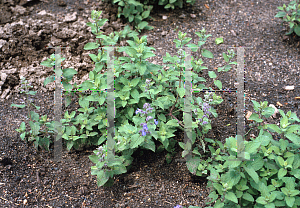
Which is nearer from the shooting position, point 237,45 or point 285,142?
point 285,142

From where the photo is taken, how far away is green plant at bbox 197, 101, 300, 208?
88.7 inches

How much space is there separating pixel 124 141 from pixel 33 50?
1.96m

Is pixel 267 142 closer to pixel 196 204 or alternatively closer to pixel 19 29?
pixel 196 204

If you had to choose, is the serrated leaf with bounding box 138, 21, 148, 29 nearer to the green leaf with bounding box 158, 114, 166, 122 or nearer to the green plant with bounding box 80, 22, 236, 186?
the green plant with bounding box 80, 22, 236, 186

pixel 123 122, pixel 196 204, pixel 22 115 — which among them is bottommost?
pixel 196 204

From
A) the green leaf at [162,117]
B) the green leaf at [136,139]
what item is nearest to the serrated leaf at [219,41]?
the green leaf at [162,117]

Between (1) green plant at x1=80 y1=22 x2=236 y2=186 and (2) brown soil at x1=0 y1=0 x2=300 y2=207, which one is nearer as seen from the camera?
(1) green plant at x1=80 y1=22 x2=236 y2=186

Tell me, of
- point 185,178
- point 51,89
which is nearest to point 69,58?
point 51,89

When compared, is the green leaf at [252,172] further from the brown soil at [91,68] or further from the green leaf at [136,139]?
the green leaf at [136,139]

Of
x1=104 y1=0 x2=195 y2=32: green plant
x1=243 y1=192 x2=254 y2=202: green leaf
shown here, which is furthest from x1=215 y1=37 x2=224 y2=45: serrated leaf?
x1=243 y1=192 x2=254 y2=202: green leaf

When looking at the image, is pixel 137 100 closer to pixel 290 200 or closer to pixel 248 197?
pixel 248 197

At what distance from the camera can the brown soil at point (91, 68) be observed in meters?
2.67

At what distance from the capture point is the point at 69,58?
369 cm

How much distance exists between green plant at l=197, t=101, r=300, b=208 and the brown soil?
36cm
